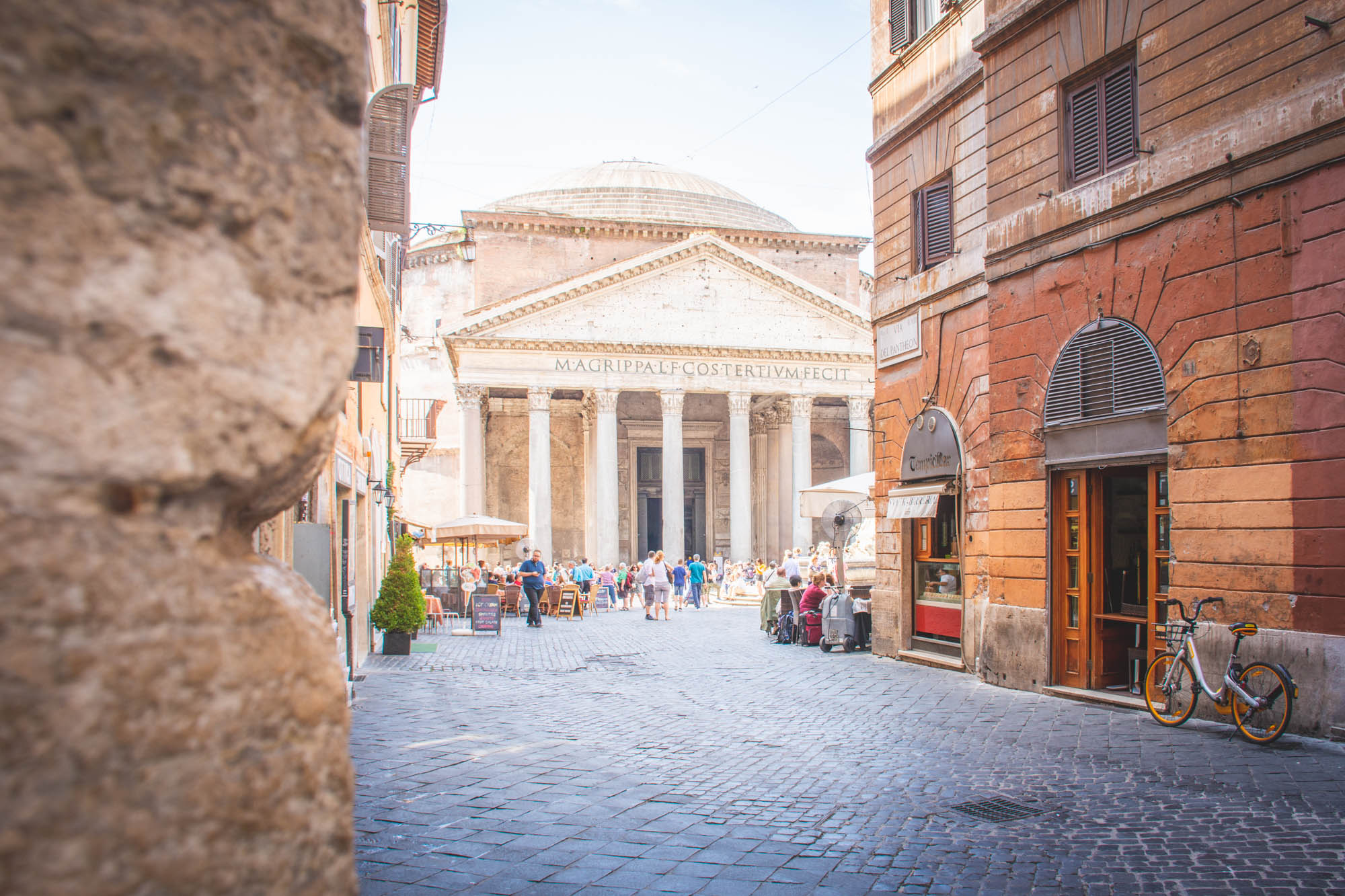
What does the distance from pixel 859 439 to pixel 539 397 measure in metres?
11.4

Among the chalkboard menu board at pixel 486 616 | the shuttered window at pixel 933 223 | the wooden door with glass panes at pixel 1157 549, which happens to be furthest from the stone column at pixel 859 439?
the wooden door with glass panes at pixel 1157 549

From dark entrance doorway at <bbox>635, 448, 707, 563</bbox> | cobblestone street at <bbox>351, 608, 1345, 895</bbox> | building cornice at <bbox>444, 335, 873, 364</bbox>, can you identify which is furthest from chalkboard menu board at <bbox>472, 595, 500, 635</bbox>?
dark entrance doorway at <bbox>635, 448, 707, 563</bbox>

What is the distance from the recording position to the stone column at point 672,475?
32438 millimetres

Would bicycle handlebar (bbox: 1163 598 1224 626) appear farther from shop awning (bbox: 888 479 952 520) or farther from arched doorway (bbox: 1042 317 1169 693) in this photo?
shop awning (bbox: 888 479 952 520)

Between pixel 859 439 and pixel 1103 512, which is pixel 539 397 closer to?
pixel 859 439

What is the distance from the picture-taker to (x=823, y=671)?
1083cm

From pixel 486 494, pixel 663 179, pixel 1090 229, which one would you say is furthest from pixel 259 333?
pixel 663 179

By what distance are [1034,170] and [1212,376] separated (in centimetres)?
289

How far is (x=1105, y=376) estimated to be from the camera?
321 inches

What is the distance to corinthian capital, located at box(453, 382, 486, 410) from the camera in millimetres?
31906

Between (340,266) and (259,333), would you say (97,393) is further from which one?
(340,266)

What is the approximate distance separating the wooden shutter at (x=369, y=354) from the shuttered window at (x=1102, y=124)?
608 centimetres

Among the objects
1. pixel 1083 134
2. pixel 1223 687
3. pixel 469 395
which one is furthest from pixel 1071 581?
pixel 469 395

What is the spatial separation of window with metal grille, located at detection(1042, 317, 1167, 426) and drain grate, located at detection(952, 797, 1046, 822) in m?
3.81
